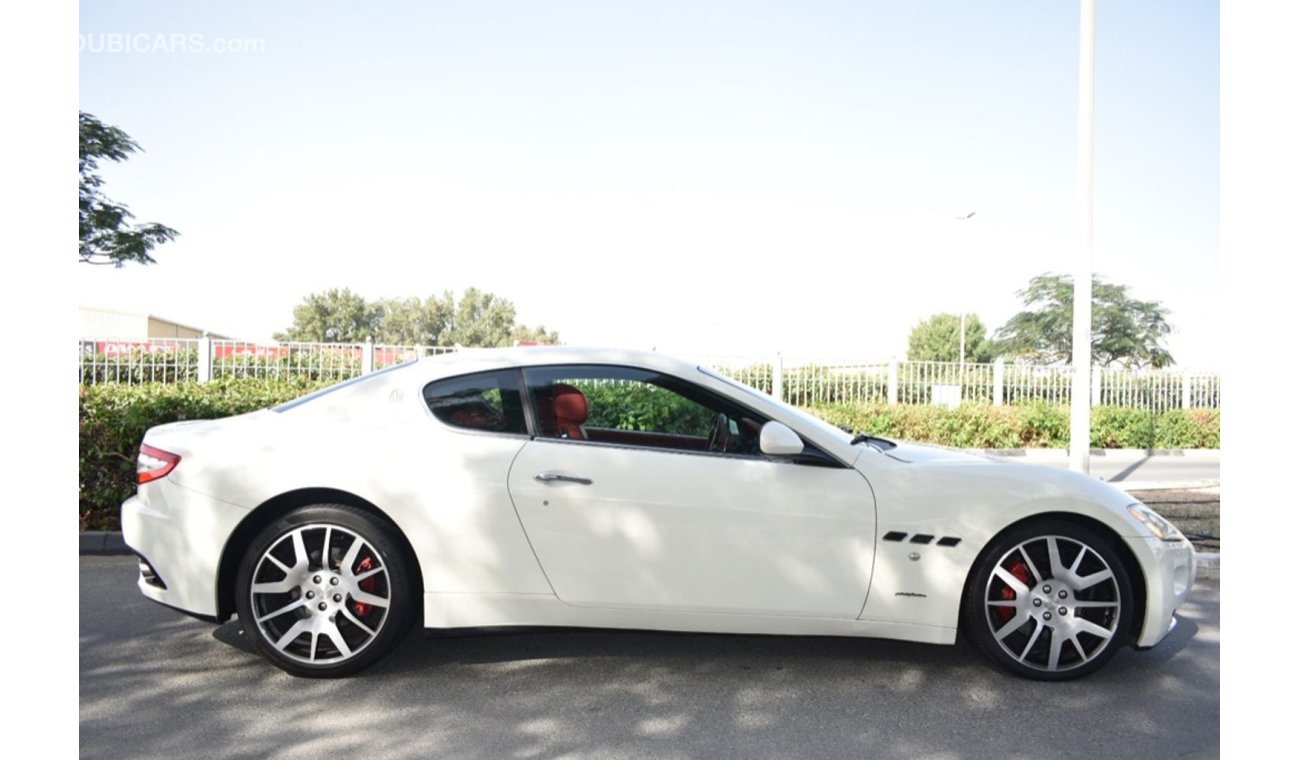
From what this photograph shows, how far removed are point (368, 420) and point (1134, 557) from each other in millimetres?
3466

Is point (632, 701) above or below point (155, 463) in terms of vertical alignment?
below

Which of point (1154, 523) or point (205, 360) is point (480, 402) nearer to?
point (1154, 523)

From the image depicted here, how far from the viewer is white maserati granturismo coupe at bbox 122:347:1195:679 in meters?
3.96

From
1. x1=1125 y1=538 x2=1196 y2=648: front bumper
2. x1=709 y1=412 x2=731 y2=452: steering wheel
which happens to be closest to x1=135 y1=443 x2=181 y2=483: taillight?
x1=709 y1=412 x2=731 y2=452: steering wheel

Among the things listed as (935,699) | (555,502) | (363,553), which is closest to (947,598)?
(935,699)

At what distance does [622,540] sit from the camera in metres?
3.94

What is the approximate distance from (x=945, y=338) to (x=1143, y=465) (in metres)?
77.7

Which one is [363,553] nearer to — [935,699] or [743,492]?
[743,492]

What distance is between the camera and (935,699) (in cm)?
388

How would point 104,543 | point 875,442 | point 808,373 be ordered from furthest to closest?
point 808,373, point 104,543, point 875,442

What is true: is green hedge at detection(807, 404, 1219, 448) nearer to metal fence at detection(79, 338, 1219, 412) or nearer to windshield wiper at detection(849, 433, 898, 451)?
metal fence at detection(79, 338, 1219, 412)

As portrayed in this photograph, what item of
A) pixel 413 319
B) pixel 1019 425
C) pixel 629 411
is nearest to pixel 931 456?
pixel 629 411

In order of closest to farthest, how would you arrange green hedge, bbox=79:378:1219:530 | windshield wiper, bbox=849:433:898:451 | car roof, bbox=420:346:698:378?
car roof, bbox=420:346:698:378, windshield wiper, bbox=849:433:898:451, green hedge, bbox=79:378:1219:530

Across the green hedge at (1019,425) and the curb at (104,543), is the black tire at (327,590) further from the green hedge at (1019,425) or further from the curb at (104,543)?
the green hedge at (1019,425)
